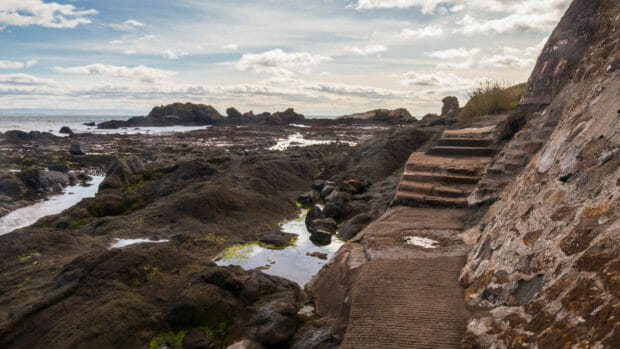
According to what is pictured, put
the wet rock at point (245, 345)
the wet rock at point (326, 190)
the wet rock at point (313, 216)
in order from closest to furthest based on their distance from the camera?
the wet rock at point (245, 345)
the wet rock at point (313, 216)
the wet rock at point (326, 190)

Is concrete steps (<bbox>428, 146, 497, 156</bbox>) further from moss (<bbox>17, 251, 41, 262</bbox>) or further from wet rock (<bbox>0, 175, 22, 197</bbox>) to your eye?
wet rock (<bbox>0, 175, 22, 197</bbox>)

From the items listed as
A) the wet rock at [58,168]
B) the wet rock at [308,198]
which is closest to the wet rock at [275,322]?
the wet rock at [308,198]

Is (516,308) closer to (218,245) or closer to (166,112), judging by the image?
(218,245)

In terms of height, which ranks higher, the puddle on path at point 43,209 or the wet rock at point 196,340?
the wet rock at point 196,340

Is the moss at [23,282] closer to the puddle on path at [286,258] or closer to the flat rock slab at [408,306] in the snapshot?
the puddle on path at [286,258]

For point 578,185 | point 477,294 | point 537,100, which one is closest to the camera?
point 578,185

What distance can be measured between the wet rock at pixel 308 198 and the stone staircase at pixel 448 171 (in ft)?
17.8

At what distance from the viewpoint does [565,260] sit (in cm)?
253

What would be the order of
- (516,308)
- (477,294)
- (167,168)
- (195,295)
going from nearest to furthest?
1. (516,308)
2. (477,294)
3. (195,295)
4. (167,168)

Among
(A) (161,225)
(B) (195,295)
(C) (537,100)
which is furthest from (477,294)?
(A) (161,225)

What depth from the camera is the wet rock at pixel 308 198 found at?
518 inches

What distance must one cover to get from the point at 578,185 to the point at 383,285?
207cm

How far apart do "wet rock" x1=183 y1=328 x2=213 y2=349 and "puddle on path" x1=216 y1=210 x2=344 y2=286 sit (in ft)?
8.24

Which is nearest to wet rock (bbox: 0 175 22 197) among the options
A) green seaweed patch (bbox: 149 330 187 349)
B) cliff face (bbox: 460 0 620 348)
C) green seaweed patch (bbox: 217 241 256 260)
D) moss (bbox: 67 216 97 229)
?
moss (bbox: 67 216 97 229)
